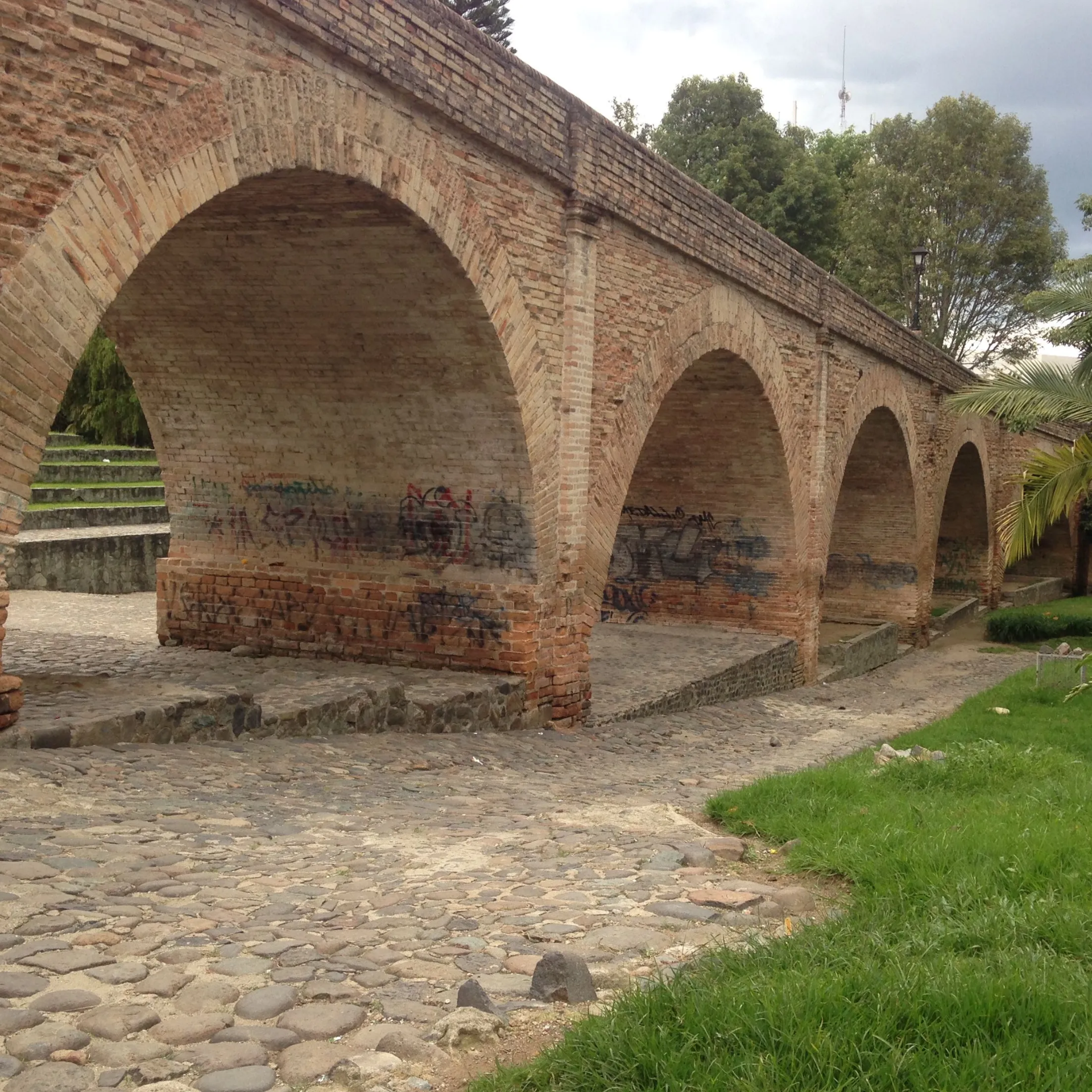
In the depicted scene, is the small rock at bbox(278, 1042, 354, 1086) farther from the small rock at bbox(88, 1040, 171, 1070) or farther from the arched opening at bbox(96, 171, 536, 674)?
the arched opening at bbox(96, 171, 536, 674)

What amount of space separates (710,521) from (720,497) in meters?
0.32

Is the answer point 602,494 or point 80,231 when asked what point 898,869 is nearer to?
point 80,231

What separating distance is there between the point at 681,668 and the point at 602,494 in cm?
299

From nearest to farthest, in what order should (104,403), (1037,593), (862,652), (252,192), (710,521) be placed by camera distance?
1. (252,192)
2. (710,521)
3. (862,652)
4. (104,403)
5. (1037,593)

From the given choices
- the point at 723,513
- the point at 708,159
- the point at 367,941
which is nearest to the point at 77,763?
the point at 367,941

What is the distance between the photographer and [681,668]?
10.7m

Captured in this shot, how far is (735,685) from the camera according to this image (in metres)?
11.1

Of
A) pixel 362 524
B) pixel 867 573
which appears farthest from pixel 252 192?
pixel 867 573

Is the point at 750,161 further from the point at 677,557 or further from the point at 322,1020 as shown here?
the point at 322,1020

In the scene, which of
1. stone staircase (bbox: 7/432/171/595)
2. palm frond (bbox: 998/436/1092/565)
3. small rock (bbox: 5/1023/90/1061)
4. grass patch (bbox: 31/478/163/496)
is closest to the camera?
small rock (bbox: 5/1023/90/1061)

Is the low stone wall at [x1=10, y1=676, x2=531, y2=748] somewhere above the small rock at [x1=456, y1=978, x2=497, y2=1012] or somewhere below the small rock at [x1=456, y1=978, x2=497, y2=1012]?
above

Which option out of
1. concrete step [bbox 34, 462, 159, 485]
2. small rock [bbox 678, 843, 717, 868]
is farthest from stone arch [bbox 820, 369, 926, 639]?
small rock [bbox 678, 843, 717, 868]

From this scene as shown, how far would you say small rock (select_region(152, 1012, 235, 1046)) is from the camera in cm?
244

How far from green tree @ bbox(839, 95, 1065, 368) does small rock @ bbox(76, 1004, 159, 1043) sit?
26782 mm
